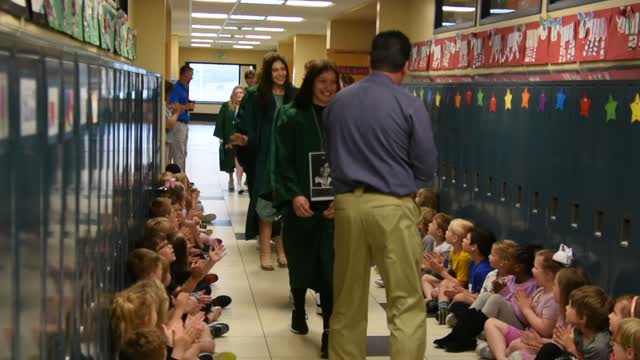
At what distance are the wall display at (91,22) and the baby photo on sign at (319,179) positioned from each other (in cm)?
163

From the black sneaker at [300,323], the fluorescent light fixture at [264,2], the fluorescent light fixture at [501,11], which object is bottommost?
the black sneaker at [300,323]

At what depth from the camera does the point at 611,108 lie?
15.1 feet

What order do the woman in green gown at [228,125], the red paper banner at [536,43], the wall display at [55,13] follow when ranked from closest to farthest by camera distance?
1. the wall display at [55,13]
2. the red paper banner at [536,43]
3. the woman in green gown at [228,125]

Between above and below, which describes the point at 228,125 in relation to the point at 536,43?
below

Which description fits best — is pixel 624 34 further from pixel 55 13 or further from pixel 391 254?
pixel 55 13

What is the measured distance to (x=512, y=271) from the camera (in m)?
5.34

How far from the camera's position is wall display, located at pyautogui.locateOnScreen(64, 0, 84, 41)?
4.49 m

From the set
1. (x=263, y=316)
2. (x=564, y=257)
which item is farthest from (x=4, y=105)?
(x=263, y=316)

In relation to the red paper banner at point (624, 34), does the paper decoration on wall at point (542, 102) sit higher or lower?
lower

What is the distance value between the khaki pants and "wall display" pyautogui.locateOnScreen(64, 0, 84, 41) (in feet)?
5.72

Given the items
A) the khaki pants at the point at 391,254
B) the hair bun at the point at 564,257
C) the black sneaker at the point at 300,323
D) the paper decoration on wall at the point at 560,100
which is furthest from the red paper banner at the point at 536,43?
the khaki pants at the point at 391,254

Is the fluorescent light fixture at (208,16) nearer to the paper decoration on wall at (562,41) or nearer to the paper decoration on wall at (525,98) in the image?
the paper decoration on wall at (562,41)

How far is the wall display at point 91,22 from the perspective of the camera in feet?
17.5

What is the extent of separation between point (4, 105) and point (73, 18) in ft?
11.7
